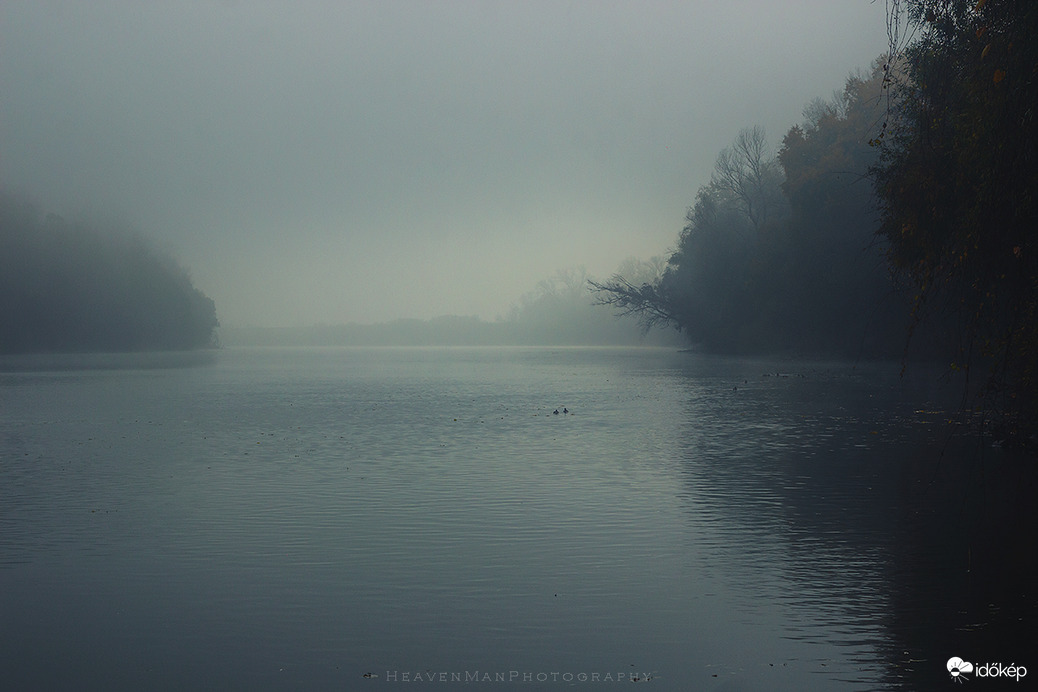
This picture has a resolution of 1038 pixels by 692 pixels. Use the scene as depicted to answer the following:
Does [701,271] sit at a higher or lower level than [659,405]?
higher

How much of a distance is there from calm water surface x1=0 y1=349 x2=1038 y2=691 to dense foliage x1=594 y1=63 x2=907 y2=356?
31.0m

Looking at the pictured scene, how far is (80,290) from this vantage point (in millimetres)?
132125

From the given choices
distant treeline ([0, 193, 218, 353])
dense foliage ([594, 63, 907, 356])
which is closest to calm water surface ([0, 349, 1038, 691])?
dense foliage ([594, 63, 907, 356])

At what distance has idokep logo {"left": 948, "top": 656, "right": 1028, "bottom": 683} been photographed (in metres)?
7.32

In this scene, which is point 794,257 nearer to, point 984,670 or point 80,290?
point 984,670

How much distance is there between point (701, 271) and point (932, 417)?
65.0 m

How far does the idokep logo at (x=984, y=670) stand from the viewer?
24.0 ft

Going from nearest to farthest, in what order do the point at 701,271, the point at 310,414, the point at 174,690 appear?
the point at 174,690 < the point at 310,414 < the point at 701,271

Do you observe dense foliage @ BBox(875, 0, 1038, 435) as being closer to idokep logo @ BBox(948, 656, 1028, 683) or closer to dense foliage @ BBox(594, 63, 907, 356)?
idokep logo @ BBox(948, 656, 1028, 683)

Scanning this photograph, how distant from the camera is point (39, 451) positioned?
73.9ft

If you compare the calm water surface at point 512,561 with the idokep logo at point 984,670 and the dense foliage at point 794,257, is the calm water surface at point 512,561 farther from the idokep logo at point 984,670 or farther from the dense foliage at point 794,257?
the dense foliage at point 794,257

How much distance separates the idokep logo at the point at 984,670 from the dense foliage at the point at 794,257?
4083cm

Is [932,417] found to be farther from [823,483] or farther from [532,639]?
[532,639]

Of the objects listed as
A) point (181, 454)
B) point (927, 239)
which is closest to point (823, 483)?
point (927, 239)
